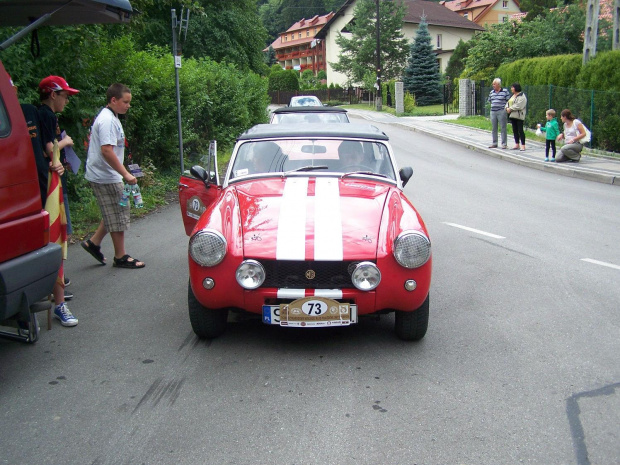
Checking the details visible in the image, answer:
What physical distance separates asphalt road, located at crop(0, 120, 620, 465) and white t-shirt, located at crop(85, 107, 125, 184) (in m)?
1.06

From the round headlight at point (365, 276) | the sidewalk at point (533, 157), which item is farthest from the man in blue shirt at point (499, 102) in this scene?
the round headlight at point (365, 276)

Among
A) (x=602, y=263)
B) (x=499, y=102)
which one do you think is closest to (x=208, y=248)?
(x=602, y=263)

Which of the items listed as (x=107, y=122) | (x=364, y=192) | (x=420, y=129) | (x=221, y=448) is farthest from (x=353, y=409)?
(x=420, y=129)

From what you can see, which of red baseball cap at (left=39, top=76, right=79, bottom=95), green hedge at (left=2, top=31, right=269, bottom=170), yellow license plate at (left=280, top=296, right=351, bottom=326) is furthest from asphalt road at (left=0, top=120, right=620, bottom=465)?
green hedge at (left=2, top=31, right=269, bottom=170)

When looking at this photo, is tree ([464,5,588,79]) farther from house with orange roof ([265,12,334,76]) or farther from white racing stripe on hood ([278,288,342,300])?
house with orange roof ([265,12,334,76])

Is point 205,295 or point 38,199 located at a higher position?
point 38,199

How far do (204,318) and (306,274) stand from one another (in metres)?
0.87

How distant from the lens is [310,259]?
456 centimetres

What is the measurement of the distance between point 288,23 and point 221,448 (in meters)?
124

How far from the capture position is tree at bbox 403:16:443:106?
170ft

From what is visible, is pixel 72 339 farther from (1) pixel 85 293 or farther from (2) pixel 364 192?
(2) pixel 364 192

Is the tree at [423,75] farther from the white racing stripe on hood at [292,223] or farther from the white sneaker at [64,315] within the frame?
the white sneaker at [64,315]

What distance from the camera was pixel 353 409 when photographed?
3.92 metres

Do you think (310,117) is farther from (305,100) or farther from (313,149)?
(305,100)
